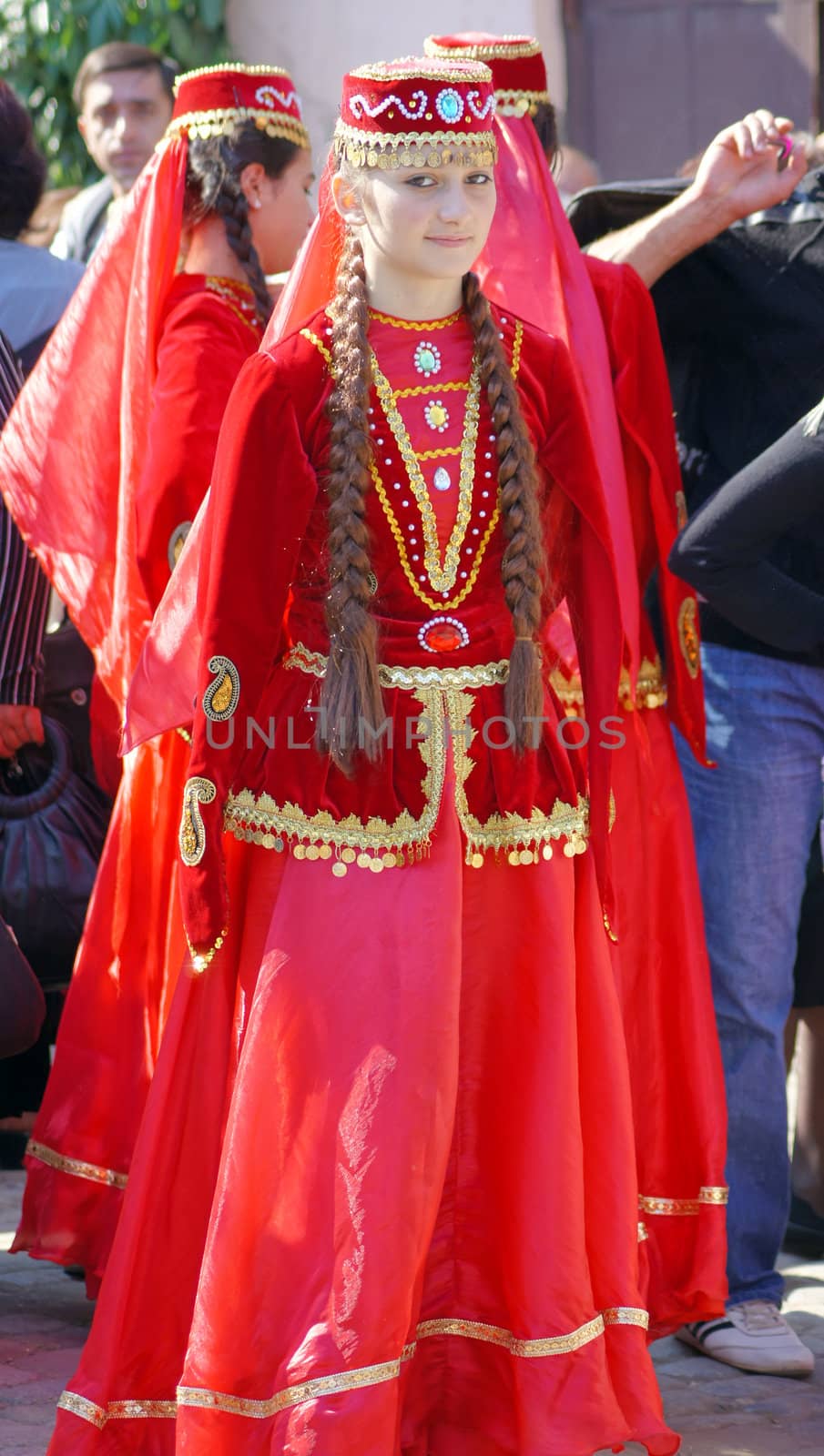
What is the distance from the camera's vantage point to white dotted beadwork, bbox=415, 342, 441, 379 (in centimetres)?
279

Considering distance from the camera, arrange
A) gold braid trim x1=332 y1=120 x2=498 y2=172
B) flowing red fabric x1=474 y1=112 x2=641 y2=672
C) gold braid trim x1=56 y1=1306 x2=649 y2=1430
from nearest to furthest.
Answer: gold braid trim x1=56 y1=1306 x2=649 y2=1430
gold braid trim x1=332 y1=120 x2=498 y2=172
flowing red fabric x1=474 y1=112 x2=641 y2=672

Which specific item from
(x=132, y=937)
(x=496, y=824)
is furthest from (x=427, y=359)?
Answer: (x=132, y=937)

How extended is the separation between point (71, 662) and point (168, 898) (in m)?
0.92

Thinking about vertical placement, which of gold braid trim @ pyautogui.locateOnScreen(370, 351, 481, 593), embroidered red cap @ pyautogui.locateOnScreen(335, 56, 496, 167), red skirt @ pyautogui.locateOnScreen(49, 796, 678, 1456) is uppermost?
embroidered red cap @ pyautogui.locateOnScreen(335, 56, 496, 167)

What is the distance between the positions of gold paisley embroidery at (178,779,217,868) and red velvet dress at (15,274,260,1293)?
677mm

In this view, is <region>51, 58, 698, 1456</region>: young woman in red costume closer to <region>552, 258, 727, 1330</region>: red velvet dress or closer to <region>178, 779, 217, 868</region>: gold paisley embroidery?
<region>178, 779, 217, 868</region>: gold paisley embroidery

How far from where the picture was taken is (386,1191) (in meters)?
2.64

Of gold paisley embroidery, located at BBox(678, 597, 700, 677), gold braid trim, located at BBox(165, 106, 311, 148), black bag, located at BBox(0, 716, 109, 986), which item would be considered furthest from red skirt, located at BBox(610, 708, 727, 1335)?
gold braid trim, located at BBox(165, 106, 311, 148)

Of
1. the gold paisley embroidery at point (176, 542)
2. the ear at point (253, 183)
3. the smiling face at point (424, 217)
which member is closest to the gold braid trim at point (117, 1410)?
the gold paisley embroidery at point (176, 542)

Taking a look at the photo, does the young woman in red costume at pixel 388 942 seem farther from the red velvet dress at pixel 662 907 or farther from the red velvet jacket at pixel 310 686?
the red velvet dress at pixel 662 907

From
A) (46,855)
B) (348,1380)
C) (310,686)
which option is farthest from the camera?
(46,855)

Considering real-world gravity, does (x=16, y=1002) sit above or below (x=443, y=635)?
below

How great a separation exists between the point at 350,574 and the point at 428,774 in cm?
30

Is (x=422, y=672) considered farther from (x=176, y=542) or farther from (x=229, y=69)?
(x=229, y=69)
